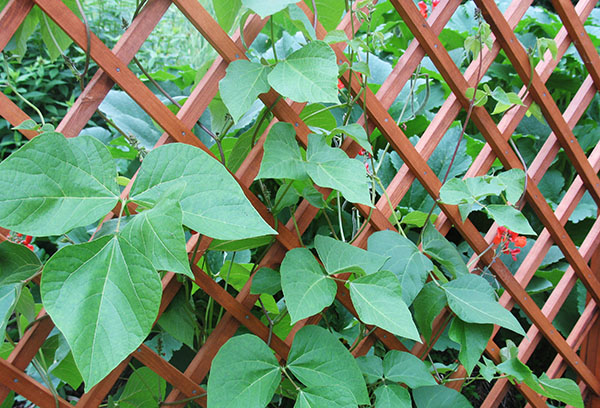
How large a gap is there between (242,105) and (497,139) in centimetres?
73

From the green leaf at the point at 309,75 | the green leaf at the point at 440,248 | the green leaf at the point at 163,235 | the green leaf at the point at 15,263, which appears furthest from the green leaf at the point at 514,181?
the green leaf at the point at 15,263

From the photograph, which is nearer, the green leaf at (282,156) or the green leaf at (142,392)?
the green leaf at (282,156)

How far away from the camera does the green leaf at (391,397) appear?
0.95 meters

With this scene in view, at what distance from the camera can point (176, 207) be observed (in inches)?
22.9

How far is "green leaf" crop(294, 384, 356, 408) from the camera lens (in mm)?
785

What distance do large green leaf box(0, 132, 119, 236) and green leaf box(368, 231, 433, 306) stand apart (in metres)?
0.55

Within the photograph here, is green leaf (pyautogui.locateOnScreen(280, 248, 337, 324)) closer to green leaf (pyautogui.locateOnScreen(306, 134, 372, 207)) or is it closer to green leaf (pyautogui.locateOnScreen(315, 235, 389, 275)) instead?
green leaf (pyautogui.locateOnScreen(315, 235, 389, 275))

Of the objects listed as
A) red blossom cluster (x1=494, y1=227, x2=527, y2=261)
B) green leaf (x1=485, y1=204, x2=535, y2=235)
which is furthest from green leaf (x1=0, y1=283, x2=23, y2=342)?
red blossom cluster (x1=494, y1=227, x2=527, y2=261)

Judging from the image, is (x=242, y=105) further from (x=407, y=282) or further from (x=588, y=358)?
(x=588, y=358)

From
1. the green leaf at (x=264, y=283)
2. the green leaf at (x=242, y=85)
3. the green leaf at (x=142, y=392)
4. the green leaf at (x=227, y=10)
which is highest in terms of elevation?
the green leaf at (x=227, y=10)

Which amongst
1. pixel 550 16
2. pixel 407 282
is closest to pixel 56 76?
pixel 550 16

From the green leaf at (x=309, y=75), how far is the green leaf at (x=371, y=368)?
55 cm

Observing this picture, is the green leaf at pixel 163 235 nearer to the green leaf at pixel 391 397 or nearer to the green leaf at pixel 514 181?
the green leaf at pixel 391 397

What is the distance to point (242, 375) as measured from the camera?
31.9 inches
